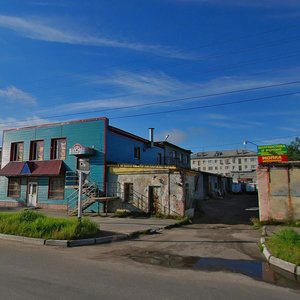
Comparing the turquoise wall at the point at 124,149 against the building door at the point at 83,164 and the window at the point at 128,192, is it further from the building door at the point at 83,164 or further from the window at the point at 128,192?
the window at the point at 128,192

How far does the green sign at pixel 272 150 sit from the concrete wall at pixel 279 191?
1664 millimetres

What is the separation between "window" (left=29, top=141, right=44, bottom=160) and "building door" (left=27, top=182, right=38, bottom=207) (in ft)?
7.85

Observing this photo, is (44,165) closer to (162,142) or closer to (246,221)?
(162,142)

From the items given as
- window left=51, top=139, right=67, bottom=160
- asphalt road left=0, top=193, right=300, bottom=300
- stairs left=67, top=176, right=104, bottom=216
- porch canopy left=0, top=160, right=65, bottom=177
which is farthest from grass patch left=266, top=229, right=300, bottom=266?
window left=51, top=139, right=67, bottom=160

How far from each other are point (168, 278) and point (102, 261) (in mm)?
2490

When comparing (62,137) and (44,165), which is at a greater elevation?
(62,137)

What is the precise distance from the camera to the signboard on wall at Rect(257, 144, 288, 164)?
1976cm

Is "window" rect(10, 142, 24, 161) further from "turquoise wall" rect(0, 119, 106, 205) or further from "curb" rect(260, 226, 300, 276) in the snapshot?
"curb" rect(260, 226, 300, 276)

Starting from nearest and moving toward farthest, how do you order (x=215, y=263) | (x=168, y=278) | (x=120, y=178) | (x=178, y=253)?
(x=168, y=278) → (x=215, y=263) → (x=178, y=253) → (x=120, y=178)

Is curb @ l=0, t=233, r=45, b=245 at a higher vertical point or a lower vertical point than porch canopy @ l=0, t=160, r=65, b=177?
lower

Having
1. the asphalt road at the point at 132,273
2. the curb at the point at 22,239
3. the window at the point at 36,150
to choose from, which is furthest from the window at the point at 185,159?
the curb at the point at 22,239

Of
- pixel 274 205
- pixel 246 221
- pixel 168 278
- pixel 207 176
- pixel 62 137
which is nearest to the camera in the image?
pixel 168 278

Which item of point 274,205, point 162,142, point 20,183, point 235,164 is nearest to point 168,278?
point 274,205

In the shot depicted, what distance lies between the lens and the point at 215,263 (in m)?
8.88
